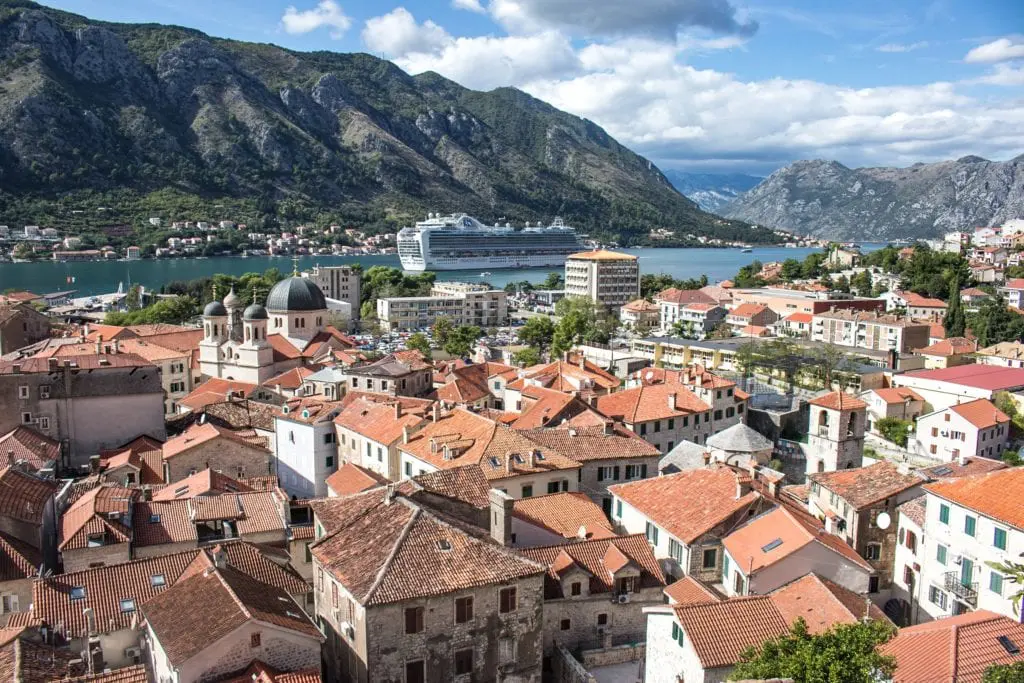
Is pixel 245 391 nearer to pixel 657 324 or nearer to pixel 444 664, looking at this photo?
pixel 444 664

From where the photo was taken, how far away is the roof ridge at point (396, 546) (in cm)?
1597

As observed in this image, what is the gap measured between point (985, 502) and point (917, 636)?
6.61 m

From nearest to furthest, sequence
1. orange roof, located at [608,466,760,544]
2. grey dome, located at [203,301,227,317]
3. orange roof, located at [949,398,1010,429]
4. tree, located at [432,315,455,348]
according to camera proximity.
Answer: orange roof, located at [608,466,760,544] → orange roof, located at [949,398,1010,429] → grey dome, located at [203,301,227,317] → tree, located at [432,315,455,348]

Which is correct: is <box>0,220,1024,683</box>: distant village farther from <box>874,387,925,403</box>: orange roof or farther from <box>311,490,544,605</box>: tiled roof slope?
<box>874,387,925,403</box>: orange roof

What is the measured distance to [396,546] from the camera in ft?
55.6

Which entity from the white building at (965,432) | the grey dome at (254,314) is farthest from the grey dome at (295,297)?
the white building at (965,432)

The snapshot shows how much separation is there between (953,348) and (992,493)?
5270 cm

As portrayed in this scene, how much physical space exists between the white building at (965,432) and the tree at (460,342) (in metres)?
38.4

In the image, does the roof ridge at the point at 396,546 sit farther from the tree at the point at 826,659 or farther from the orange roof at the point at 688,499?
the orange roof at the point at 688,499

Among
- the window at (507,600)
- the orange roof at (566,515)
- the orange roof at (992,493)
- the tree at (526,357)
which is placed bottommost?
the tree at (526,357)

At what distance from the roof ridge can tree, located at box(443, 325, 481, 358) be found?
54.0 metres

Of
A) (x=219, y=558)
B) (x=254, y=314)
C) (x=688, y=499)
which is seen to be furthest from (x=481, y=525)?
(x=254, y=314)

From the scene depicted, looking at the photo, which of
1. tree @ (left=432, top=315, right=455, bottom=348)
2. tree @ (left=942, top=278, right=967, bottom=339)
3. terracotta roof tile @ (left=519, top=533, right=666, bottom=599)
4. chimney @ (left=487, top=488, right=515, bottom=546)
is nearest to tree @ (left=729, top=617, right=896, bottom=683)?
terracotta roof tile @ (left=519, top=533, right=666, bottom=599)

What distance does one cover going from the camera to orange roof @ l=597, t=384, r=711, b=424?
122 ft
